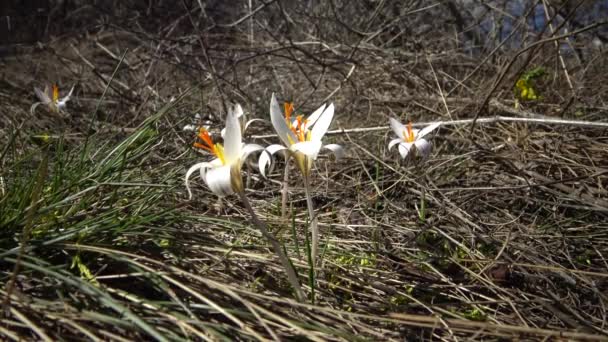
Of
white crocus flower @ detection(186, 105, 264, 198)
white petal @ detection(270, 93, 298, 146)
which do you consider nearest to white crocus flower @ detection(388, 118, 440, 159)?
white petal @ detection(270, 93, 298, 146)

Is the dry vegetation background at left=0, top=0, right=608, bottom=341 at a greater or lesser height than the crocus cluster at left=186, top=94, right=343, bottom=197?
lesser

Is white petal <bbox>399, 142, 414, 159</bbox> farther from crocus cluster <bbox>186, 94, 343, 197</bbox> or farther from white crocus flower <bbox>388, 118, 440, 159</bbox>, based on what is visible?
crocus cluster <bbox>186, 94, 343, 197</bbox>

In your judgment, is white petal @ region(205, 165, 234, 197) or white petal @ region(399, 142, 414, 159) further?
white petal @ region(399, 142, 414, 159)

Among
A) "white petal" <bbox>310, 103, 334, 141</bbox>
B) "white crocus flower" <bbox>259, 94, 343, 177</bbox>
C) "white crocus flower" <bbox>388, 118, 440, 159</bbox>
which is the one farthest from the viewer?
"white crocus flower" <bbox>388, 118, 440, 159</bbox>

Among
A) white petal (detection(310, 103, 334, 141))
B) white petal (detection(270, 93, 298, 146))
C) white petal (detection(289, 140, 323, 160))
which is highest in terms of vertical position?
white petal (detection(270, 93, 298, 146))

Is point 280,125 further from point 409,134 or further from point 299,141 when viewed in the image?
point 409,134

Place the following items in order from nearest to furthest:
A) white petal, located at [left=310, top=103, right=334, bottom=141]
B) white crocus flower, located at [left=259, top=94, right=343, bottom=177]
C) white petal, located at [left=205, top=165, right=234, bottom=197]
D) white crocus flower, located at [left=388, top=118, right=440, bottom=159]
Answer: white petal, located at [left=205, top=165, right=234, bottom=197] → white crocus flower, located at [left=259, top=94, right=343, bottom=177] → white petal, located at [left=310, top=103, right=334, bottom=141] → white crocus flower, located at [left=388, top=118, right=440, bottom=159]

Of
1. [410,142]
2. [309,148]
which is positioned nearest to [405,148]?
[410,142]

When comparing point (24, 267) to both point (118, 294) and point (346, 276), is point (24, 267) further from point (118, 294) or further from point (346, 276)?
point (346, 276)
